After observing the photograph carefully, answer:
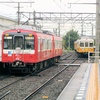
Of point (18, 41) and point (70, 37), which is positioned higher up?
point (70, 37)

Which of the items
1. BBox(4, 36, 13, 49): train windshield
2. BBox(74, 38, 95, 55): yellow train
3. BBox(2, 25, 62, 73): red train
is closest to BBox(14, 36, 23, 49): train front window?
BBox(2, 25, 62, 73): red train

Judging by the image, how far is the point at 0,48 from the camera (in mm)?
20031

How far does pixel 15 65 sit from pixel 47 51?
15.0 feet

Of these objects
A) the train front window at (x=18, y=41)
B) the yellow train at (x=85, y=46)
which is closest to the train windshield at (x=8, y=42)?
the train front window at (x=18, y=41)

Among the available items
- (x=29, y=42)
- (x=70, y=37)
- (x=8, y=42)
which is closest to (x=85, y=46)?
(x=29, y=42)

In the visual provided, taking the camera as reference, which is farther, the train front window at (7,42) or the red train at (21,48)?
the train front window at (7,42)

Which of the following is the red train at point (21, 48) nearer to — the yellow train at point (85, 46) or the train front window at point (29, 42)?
the train front window at point (29, 42)

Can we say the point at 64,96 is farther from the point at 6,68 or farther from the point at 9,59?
the point at 6,68

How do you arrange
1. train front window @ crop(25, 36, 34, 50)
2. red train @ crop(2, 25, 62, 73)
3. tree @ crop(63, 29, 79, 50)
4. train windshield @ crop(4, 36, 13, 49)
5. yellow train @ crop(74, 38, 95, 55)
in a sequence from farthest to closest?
tree @ crop(63, 29, 79, 50) → yellow train @ crop(74, 38, 95, 55) → train windshield @ crop(4, 36, 13, 49) → train front window @ crop(25, 36, 34, 50) → red train @ crop(2, 25, 62, 73)

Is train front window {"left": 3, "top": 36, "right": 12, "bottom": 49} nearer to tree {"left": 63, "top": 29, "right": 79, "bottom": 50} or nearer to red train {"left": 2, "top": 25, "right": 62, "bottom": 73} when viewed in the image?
red train {"left": 2, "top": 25, "right": 62, "bottom": 73}

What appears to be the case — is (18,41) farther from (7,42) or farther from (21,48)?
(7,42)

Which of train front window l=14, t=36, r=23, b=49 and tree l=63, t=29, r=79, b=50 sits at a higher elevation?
tree l=63, t=29, r=79, b=50

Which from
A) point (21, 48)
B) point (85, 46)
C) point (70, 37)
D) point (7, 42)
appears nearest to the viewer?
point (21, 48)

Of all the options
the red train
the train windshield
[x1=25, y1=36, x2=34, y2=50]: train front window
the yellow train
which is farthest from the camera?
the yellow train
